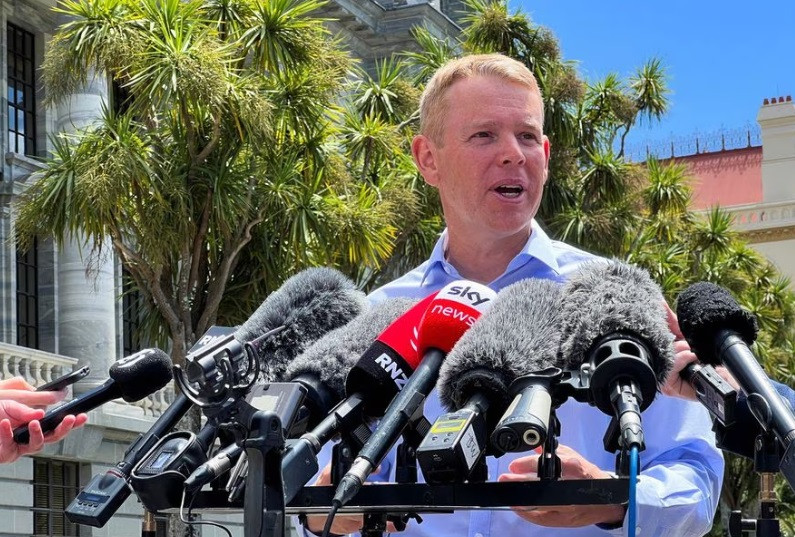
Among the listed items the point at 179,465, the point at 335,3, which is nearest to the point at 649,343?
the point at 179,465

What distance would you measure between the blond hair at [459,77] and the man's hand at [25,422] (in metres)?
1.19

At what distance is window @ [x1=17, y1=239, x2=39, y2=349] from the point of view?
23.0 metres

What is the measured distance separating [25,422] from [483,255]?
1219mm

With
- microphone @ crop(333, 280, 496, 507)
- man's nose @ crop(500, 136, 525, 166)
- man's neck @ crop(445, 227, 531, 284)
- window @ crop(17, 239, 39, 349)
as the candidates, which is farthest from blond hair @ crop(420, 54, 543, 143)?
window @ crop(17, 239, 39, 349)

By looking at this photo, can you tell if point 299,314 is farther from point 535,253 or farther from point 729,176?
point 729,176

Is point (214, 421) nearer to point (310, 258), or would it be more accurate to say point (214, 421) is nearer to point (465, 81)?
point (465, 81)

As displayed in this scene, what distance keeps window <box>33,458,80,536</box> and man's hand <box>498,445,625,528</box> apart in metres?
18.9

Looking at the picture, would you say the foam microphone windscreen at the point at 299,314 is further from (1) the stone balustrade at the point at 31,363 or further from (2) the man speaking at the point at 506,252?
(1) the stone balustrade at the point at 31,363

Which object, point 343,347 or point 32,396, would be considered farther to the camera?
point 32,396

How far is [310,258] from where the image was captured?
15.2m

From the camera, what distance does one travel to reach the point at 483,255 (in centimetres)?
370

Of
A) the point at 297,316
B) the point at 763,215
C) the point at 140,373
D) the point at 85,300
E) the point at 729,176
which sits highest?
the point at 729,176

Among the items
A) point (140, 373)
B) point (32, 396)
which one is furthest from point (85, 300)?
point (140, 373)

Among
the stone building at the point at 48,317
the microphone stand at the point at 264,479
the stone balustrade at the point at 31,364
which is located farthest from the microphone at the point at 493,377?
the stone building at the point at 48,317
